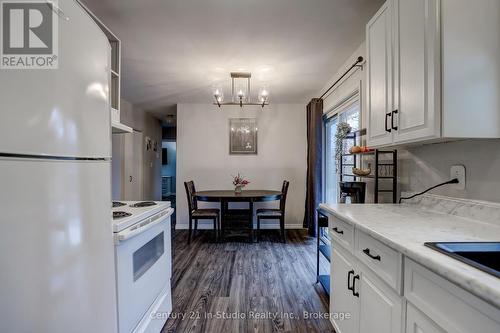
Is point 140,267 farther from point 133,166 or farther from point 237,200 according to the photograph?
point 133,166

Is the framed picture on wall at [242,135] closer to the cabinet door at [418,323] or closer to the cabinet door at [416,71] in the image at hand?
the cabinet door at [416,71]

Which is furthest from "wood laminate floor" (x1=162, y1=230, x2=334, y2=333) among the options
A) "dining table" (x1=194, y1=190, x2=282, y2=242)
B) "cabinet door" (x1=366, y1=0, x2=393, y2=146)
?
"cabinet door" (x1=366, y1=0, x2=393, y2=146)

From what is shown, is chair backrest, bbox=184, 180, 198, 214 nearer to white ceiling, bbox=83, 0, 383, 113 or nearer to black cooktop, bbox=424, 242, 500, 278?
white ceiling, bbox=83, 0, 383, 113

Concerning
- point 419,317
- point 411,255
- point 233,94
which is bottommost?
point 419,317

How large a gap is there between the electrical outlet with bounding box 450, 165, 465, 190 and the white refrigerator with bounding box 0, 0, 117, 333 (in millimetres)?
1836

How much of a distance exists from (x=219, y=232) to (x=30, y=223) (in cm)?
351

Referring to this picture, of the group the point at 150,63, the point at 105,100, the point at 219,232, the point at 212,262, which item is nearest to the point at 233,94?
the point at 150,63

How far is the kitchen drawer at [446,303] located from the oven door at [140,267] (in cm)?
126

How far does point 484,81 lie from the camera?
1111 mm

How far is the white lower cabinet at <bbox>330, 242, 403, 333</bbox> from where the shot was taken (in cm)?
101

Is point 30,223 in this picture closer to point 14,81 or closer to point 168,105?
point 14,81

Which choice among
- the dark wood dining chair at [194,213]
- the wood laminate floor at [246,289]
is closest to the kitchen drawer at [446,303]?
the wood laminate floor at [246,289]

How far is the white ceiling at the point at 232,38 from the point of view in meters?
1.86

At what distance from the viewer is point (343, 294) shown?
60.2 inches
